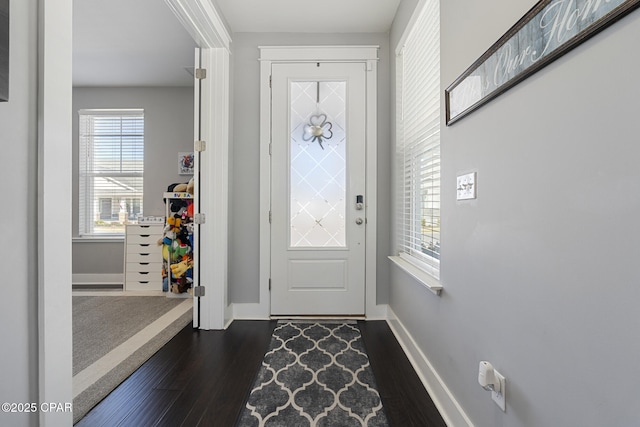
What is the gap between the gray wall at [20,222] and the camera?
2.49 ft

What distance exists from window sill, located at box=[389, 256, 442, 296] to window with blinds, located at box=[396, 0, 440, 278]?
0.15 ft

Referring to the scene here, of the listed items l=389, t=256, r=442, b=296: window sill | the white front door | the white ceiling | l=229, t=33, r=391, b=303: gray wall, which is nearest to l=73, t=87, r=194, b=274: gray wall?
the white ceiling

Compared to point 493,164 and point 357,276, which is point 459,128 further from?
point 357,276

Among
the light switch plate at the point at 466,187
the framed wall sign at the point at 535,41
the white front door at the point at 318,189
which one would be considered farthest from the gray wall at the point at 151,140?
the framed wall sign at the point at 535,41

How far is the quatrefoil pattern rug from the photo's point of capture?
139cm

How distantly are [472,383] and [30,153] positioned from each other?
1715 mm

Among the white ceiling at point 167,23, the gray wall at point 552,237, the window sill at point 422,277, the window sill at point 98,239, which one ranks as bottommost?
the window sill at point 98,239

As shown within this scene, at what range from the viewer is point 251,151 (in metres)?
2.62

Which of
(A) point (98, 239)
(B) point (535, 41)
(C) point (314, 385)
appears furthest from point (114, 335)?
(B) point (535, 41)

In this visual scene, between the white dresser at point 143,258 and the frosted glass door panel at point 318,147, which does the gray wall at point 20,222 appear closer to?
the frosted glass door panel at point 318,147

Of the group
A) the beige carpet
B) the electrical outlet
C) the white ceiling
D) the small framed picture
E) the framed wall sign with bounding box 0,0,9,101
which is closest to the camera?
the framed wall sign with bounding box 0,0,9,101

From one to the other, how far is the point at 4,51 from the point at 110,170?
3931 millimetres

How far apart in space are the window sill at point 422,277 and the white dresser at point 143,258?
292 centimetres

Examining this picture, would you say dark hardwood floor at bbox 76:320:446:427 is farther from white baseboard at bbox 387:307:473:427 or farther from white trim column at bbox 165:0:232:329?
white trim column at bbox 165:0:232:329
